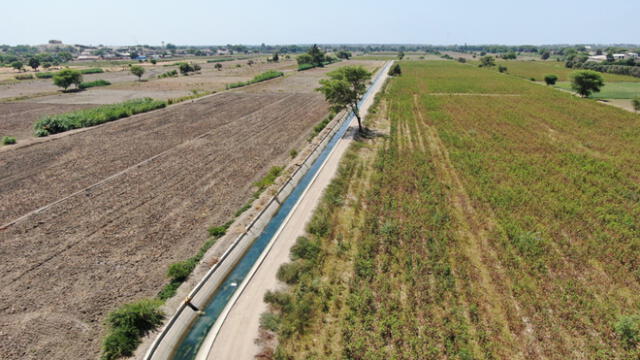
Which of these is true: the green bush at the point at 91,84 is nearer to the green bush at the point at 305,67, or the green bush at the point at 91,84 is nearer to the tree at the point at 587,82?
the green bush at the point at 305,67

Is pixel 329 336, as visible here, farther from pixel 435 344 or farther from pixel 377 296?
pixel 435 344

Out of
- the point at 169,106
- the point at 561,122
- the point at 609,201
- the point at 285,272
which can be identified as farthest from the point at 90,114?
the point at 561,122

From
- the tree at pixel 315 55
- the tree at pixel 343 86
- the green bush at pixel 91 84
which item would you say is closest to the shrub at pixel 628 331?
the tree at pixel 343 86

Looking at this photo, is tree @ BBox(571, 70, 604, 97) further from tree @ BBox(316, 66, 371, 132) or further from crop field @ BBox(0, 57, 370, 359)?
crop field @ BBox(0, 57, 370, 359)

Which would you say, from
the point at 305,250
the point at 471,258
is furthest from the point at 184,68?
the point at 471,258

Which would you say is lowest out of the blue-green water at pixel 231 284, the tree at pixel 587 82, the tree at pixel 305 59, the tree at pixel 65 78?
the blue-green water at pixel 231 284

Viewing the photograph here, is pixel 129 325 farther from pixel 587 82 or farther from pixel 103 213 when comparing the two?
pixel 587 82
